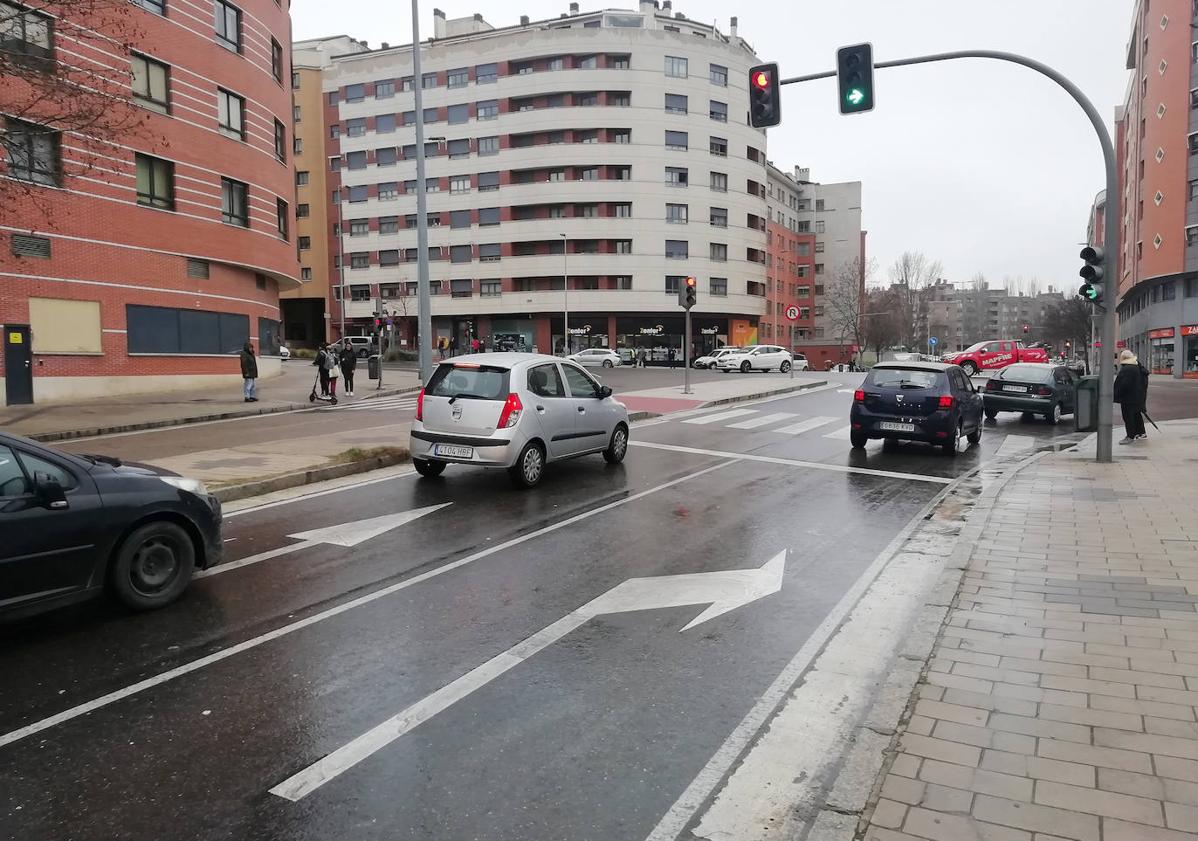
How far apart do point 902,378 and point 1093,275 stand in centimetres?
313

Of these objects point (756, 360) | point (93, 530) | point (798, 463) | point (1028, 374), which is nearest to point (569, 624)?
point (93, 530)

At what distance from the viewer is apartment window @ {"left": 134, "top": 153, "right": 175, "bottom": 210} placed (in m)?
24.5

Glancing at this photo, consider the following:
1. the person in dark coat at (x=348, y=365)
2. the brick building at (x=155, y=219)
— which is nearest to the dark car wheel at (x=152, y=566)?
the brick building at (x=155, y=219)

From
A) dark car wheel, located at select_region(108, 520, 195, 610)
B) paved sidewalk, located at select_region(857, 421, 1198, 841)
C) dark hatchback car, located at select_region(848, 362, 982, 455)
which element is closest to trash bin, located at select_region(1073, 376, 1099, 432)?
dark hatchback car, located at select_region(848, 362, 982, 455)

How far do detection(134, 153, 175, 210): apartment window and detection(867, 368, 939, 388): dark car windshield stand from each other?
22141 millimetres

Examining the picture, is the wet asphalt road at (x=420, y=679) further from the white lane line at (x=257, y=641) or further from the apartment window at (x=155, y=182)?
the apartment window at (x=155, y=182)

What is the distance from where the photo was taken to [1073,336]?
3196 inches

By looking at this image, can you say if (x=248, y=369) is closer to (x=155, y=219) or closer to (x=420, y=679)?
→ (x=155, y=219)

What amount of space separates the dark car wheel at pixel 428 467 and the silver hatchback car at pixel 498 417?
13 mm

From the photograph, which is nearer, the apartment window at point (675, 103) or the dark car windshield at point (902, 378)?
the dark car windshield at point (902, 378)

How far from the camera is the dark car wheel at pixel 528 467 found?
32.3 ft

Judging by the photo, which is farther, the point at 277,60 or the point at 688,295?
the point at 277,60

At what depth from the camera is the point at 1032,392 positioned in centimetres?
1878

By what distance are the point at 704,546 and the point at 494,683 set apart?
337 cm
